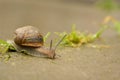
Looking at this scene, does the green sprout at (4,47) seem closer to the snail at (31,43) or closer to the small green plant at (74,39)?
the snail at (31,43)

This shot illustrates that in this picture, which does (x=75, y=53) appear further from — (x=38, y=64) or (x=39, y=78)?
(x=39, y=78)

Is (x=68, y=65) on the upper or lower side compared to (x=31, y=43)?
lower

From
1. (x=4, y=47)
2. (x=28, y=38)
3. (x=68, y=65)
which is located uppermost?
(x=28, y=38)

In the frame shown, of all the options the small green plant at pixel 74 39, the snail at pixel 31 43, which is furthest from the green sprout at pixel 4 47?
the small green plant at pixel 74 39

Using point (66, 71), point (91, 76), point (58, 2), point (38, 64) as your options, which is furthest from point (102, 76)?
point (58, 2)

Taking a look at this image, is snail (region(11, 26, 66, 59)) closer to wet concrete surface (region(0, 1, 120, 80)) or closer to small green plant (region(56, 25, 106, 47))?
wet concrete surface (region(0, 1, 120, 80))

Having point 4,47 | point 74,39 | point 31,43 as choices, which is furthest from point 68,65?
point 74,39

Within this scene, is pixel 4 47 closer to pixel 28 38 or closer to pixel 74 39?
pixel 28 38
